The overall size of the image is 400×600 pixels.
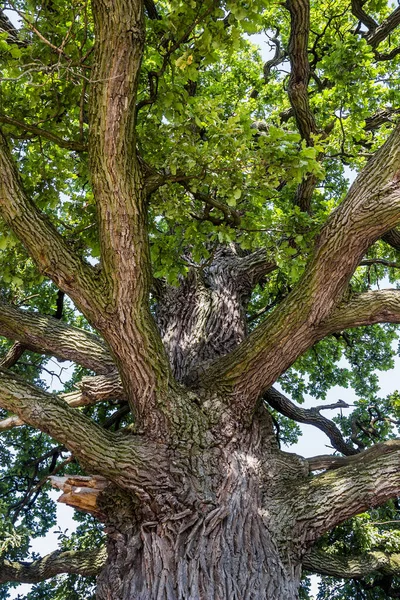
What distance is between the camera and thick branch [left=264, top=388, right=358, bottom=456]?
6.48 meters

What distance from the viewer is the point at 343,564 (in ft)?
20.0

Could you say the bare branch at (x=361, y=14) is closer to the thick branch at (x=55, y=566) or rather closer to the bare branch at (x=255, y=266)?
the bare branch at (x=255, y=266)

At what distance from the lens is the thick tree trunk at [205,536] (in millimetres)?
3684

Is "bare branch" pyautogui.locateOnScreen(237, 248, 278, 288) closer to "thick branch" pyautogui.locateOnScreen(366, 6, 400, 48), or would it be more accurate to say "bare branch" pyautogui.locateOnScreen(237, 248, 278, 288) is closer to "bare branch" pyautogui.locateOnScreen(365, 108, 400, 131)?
"bare branch" pyautogui.locateOnScreen(365, 108, 400, 131)

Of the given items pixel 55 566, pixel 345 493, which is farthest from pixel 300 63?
pixel 55 566

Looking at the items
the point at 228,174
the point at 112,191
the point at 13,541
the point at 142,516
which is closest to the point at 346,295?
the point at 228,174

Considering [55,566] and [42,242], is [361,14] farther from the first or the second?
[55,566]

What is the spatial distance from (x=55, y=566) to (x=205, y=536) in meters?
3.25

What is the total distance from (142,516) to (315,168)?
319cm

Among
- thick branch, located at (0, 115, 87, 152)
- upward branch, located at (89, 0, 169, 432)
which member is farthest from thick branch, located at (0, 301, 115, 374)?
thick branch, located at (0, 115, 87, 152)

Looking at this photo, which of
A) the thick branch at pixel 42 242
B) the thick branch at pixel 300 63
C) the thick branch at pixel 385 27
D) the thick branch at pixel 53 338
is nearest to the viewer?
the thick branch at pixel 42 242

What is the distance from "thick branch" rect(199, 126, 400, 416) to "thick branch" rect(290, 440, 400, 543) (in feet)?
3.10

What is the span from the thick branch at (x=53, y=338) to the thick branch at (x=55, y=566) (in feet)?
7.81

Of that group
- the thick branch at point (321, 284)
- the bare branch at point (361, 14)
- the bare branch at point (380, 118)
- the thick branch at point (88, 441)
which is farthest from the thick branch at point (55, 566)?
the bare branch at point (361, 14)
